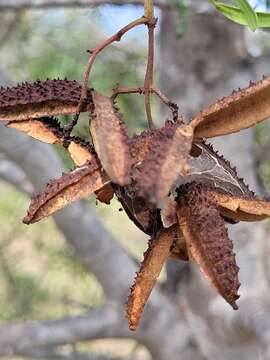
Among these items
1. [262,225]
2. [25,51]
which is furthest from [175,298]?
[25,51]

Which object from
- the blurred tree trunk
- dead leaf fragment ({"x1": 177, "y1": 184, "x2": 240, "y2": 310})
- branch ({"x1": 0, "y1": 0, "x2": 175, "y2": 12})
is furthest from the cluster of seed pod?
the blurred tree trunk

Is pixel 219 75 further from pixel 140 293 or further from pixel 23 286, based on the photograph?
pixel 140 293

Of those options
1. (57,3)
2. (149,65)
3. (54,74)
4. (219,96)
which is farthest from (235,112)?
(54,74)

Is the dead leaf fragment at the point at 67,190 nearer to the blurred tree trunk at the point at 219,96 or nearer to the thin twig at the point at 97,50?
the thin twig at the point at 97,50

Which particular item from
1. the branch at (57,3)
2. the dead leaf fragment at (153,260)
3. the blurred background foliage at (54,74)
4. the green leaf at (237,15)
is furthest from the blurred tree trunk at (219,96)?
the dead leaf fragment at (153,260)

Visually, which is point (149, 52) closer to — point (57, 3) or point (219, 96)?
point (57, 3)

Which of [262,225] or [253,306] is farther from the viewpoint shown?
[262,225]

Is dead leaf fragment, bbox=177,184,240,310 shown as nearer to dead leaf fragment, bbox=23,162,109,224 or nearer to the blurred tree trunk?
dead leaf fragment, bbox=23,162,109,224
